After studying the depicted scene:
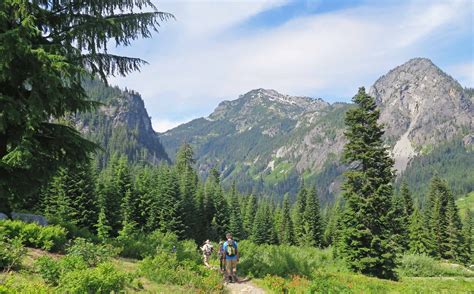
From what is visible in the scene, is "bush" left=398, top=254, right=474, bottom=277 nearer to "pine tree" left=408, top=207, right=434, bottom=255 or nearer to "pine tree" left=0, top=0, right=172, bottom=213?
"pine tree" left=408, top=207, right=434, bottom=255

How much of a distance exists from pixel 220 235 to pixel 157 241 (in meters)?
51.5

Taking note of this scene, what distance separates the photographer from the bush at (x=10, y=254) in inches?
352

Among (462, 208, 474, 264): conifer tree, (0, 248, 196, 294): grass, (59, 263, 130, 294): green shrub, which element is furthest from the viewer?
(462, 208, 474, 264): conifer tree

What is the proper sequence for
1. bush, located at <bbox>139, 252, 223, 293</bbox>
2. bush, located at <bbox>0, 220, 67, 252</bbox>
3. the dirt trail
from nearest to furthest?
bush, located at <bbox>0, 220, 67, 252</bbox> → bush, located at <bbox>139, 252, 223, 293</bbox> → the dirt trail

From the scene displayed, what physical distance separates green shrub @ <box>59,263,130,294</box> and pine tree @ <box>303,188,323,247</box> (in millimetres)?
75506

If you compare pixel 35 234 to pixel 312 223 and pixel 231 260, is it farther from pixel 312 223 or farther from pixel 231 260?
pixel 312 223

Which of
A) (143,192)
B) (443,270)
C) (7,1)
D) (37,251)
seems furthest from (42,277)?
(143,192)

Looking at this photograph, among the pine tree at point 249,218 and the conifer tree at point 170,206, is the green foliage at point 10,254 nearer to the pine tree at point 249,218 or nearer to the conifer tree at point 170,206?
the conifer tree at point 170,206

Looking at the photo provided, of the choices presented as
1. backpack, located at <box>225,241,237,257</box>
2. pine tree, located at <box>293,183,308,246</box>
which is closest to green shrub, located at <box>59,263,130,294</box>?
backpack, located at <box>225,241,237,257</box>

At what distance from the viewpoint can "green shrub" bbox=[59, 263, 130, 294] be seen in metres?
7.77

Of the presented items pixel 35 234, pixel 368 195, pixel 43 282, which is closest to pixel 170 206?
Result: pixel 368 195

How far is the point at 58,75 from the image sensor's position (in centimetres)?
1078

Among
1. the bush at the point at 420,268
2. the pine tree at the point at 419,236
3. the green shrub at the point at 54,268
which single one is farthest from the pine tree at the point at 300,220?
the green shrub at the point at 54,268

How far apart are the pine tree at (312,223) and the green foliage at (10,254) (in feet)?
247
